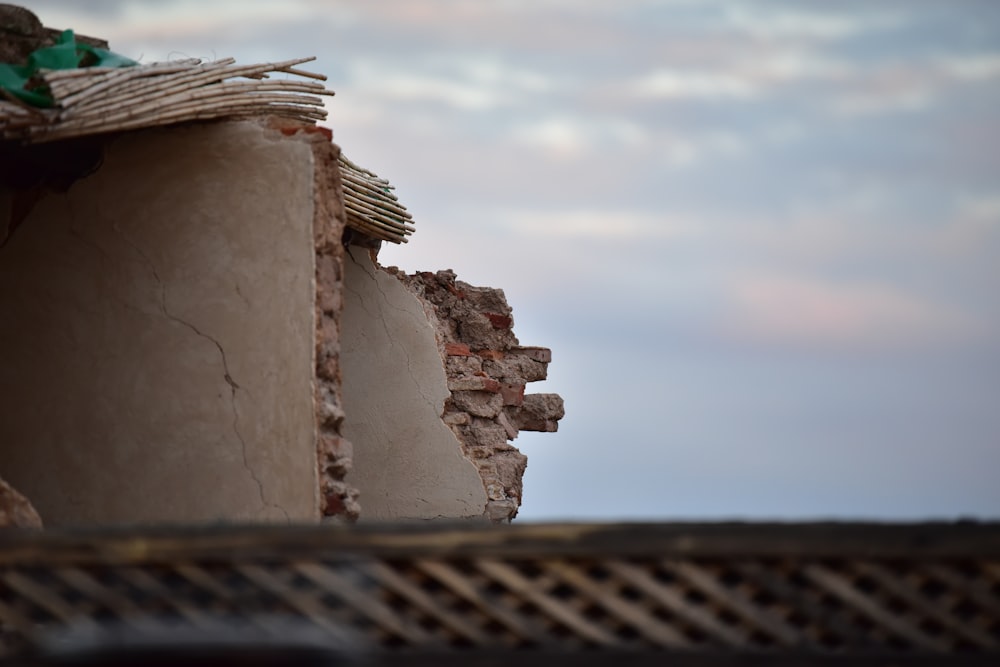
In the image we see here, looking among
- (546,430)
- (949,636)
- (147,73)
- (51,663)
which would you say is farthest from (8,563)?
(546,430)

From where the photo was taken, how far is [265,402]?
6.00 metres

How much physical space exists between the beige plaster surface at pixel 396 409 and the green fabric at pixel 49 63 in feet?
9.32

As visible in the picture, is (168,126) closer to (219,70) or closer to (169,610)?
(219,70)

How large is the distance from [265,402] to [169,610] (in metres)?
2.08

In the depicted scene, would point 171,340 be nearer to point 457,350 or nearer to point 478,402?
point 457,350

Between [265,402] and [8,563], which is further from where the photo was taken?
[265,402]

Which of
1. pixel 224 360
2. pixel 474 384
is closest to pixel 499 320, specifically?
pixel 474 384

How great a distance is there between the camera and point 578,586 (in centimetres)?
397

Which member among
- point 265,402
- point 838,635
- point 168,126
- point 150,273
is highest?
point 168,126

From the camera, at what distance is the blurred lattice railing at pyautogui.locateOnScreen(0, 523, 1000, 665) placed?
3.94 meters

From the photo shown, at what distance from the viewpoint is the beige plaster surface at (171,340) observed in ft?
19.7

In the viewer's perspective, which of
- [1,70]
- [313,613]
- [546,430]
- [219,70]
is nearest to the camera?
[313,613]

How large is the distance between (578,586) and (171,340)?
9.49 feet

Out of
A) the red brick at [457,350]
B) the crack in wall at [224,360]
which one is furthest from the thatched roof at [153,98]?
the red brick at [457,350]
